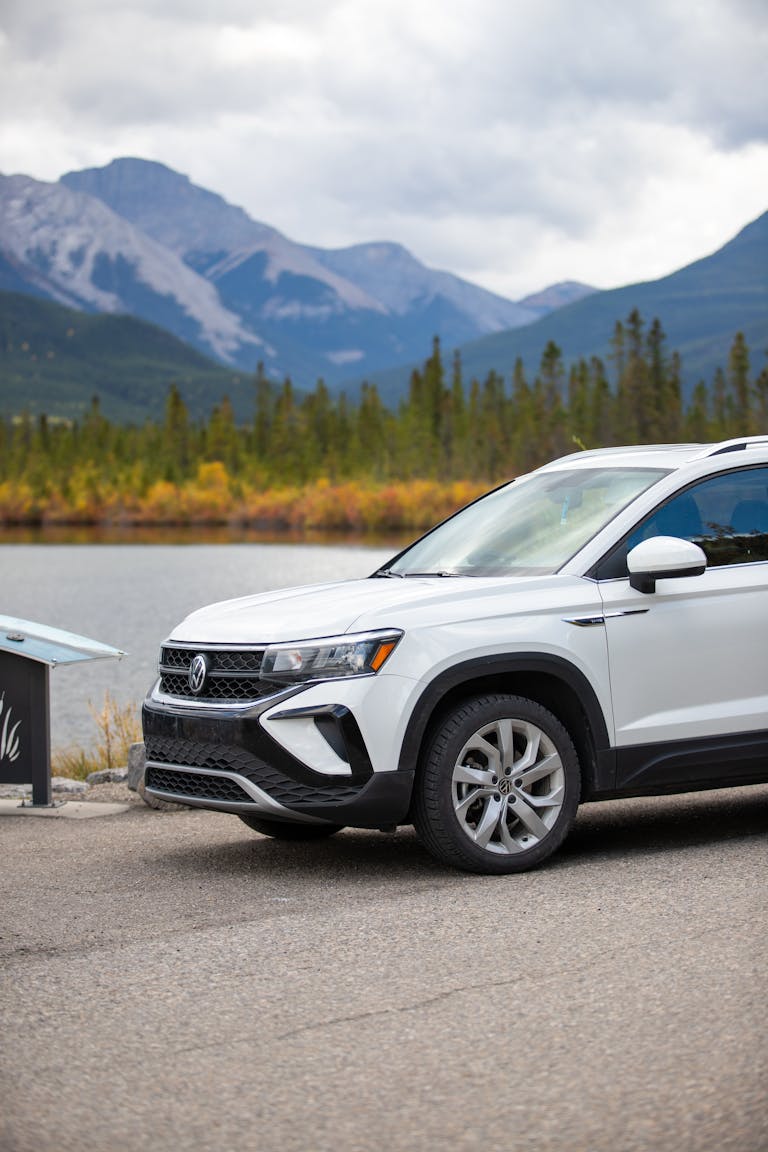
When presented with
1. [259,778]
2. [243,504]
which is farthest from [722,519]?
[243,504]

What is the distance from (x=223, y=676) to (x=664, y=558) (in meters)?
2.01

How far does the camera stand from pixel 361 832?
8.44 meters

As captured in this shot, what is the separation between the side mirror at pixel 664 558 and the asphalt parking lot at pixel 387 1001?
4.24ft

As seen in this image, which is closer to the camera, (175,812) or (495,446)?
(175,812)

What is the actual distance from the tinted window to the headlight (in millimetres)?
1397

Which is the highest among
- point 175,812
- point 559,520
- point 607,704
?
point 559,520

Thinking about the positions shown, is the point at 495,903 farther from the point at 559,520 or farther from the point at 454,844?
the point at 559,520

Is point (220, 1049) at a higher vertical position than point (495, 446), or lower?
lower

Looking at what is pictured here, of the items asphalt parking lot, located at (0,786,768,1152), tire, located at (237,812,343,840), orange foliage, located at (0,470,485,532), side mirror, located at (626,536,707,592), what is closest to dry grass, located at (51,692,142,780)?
tire, located at (237,812,343,840)

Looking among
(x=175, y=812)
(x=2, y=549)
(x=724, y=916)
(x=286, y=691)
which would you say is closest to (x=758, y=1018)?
(x=724, y=916)

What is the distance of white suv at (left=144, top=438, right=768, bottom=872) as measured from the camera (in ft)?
22.0

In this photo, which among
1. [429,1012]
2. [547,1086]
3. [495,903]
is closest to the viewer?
[547,1086]

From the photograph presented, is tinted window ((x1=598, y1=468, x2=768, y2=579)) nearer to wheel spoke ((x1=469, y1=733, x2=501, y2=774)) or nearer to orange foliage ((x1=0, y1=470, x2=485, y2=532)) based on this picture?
wheel spoke ((x1=469, y1=733, x2=501, y2=774))

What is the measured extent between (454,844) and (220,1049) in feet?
7.75
